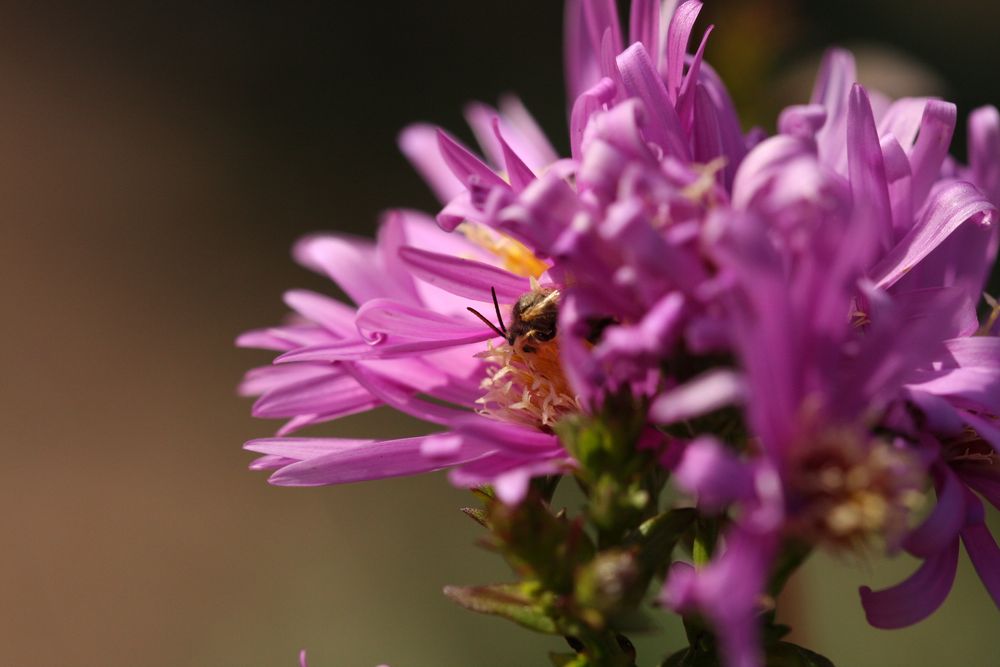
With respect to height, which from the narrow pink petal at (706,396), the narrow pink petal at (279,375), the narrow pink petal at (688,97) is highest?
the narrow pink petal at (688,97)

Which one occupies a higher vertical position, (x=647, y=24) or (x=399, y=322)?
(x=647, y=24)

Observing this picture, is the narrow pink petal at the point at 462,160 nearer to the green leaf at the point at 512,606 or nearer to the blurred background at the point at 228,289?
the green leaf at the point at 512,606

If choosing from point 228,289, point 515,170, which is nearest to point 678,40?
point 515,170

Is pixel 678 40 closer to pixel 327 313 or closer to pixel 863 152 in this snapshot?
pixel 863 152

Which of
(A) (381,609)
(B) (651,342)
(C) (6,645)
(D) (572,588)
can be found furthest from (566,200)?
(C) (6,645)

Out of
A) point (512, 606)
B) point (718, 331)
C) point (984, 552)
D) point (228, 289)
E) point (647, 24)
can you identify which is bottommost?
point (984, 552)

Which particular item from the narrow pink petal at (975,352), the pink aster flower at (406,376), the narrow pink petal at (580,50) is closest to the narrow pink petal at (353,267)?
the pink aster flower at (406,376)
